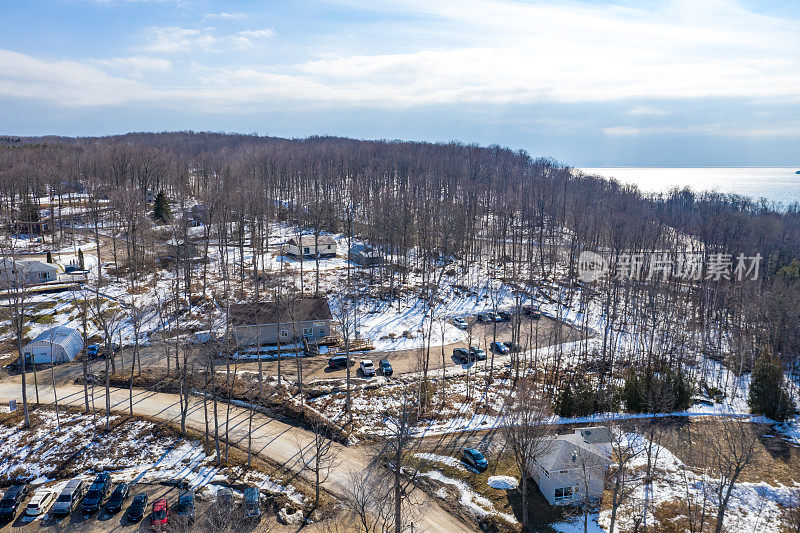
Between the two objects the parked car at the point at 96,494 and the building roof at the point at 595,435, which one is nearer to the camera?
the parked car at the point at 96,494

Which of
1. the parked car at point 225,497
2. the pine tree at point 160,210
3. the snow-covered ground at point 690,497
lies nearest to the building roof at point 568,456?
the snow-covered ground at point 690,497

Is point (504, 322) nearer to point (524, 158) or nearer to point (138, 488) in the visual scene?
point (138, 488)

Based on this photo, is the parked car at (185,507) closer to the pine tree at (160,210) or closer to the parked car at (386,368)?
the parked car at (386,368)

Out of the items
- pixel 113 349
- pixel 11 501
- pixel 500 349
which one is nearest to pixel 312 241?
pixel 113 349

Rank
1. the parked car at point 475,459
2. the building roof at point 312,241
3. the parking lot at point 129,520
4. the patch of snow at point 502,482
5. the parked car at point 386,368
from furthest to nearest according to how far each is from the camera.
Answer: the building roof at point 312,241, the parked car at point 386,368, the parked car at point 475,459, the patch of snow at point 502,482, the parking lot at point 129,520

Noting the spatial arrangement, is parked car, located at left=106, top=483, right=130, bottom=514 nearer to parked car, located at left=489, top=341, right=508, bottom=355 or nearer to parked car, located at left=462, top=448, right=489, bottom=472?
parked car, located at left=462, top=448, right=489, bottom=472

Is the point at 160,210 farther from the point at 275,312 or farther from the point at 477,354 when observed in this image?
the point at 477,354
